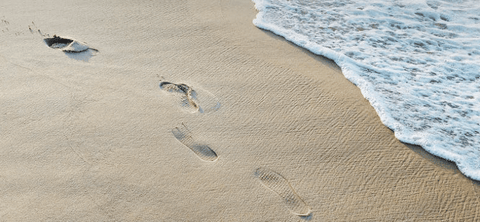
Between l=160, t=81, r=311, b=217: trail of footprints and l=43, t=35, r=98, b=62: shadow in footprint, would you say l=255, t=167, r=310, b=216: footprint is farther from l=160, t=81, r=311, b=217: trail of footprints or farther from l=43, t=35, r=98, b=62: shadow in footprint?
l=43, t=35, r=98, b=62: shadow in footprint

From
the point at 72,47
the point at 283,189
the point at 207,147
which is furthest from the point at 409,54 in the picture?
the point at 72,47

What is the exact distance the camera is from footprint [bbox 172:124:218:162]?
91.4 inches

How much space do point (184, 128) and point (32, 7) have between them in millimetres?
2643

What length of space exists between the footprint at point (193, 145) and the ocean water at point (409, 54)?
146 centimetres

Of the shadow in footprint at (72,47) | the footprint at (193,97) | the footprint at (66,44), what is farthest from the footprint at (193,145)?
the footprint at (66,44)

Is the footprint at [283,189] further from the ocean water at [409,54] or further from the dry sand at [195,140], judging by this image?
the ocean water at [409,54]

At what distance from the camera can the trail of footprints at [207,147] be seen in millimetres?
2090

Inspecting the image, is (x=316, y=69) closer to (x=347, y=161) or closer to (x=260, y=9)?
(x=347, y=161)

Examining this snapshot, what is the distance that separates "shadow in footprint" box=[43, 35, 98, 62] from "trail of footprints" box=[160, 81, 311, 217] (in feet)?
2.83

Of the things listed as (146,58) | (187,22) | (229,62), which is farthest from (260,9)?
(146,58)

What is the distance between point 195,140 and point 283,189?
0.73 metres

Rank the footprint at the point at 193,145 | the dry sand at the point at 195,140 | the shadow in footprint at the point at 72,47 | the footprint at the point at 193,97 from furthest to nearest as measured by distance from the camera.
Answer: the shadow in footprint at the point at 72,47 < the footprint at the point at 193,97 < the footprint at the point at 193,145 < the dry sand at the point at 195,140

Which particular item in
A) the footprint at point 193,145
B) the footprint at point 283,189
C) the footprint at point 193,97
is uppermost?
the footprint at point 193,97

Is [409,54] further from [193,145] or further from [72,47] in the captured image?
[72,47]
